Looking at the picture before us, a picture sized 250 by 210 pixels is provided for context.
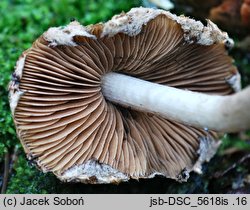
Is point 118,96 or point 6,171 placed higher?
point 118,96

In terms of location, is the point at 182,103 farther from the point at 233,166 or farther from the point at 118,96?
the point at 233,166

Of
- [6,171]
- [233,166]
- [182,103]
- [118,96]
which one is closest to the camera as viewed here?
[182,103]

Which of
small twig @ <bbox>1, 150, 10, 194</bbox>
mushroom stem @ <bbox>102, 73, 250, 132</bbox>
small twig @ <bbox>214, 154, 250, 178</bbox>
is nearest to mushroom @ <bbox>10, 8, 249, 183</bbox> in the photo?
mushroom stem @ <bbox>102, 73, 250, 132</bbox>

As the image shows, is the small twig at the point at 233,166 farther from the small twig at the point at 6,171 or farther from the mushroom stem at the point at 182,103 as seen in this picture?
the small twig at the point at 6,171

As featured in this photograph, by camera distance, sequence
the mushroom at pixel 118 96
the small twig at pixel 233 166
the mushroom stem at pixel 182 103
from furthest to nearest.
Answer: the small twig at pixel 233 166 → the mushroom at pixel 118 96 → the mushroom stem at pixel 182 103

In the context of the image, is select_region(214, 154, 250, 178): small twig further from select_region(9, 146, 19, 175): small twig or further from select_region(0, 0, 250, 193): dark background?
select_region(9, 146, 19, 175): small twig

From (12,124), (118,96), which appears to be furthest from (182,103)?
(12,124)

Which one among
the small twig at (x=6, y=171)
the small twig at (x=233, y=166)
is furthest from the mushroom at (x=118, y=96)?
the small twig at (x=6, y=171)
